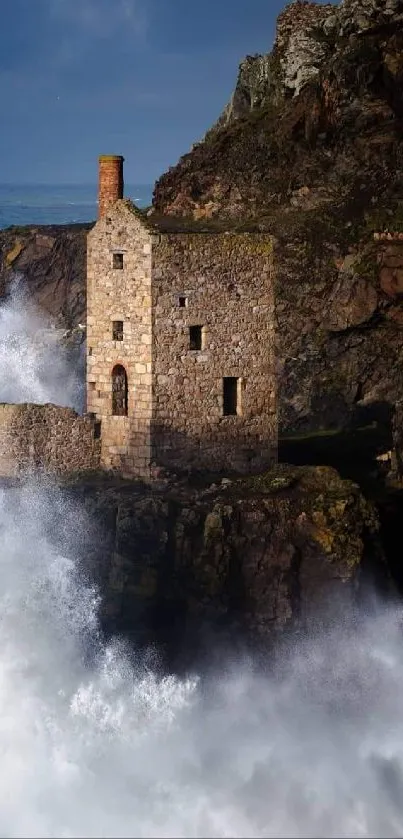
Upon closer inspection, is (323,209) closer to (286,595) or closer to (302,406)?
(302,406)

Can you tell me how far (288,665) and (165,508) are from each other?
412 centimetres

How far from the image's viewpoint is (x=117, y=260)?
2094 inches

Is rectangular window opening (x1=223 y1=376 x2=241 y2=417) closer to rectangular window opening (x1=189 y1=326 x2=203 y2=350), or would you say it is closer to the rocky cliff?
rectangular window opening (x1=189 y1=326 x2=203 y2=350)

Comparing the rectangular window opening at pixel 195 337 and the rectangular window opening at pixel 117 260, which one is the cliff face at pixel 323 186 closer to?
the rectangular window opening at pixel 195 337

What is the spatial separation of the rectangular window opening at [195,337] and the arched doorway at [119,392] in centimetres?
167

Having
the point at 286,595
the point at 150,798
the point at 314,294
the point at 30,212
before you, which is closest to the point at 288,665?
the point at 286,595

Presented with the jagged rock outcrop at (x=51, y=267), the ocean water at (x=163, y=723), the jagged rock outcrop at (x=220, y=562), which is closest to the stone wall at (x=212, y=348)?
the jagged rock outcrop at (x=220, y=562)

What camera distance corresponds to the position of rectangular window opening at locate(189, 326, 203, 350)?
2092 inches

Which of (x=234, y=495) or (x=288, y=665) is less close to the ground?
(x=234, y=495)

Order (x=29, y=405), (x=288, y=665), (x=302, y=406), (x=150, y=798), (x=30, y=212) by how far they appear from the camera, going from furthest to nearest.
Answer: (x=30, y=212)
(x=302, y=406)
(x=29, y=405)
(x=288, y=665)
(x=150, y=798)

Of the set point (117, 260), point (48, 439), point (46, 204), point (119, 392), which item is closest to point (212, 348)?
point (119, 392)

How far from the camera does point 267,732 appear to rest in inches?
1937

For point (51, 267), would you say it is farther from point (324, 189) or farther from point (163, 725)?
point (163, 725)

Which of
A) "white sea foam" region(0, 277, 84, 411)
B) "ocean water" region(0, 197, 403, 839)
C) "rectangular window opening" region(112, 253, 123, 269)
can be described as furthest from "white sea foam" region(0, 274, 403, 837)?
"white sea foam" region(0, 277, 84, 411)
